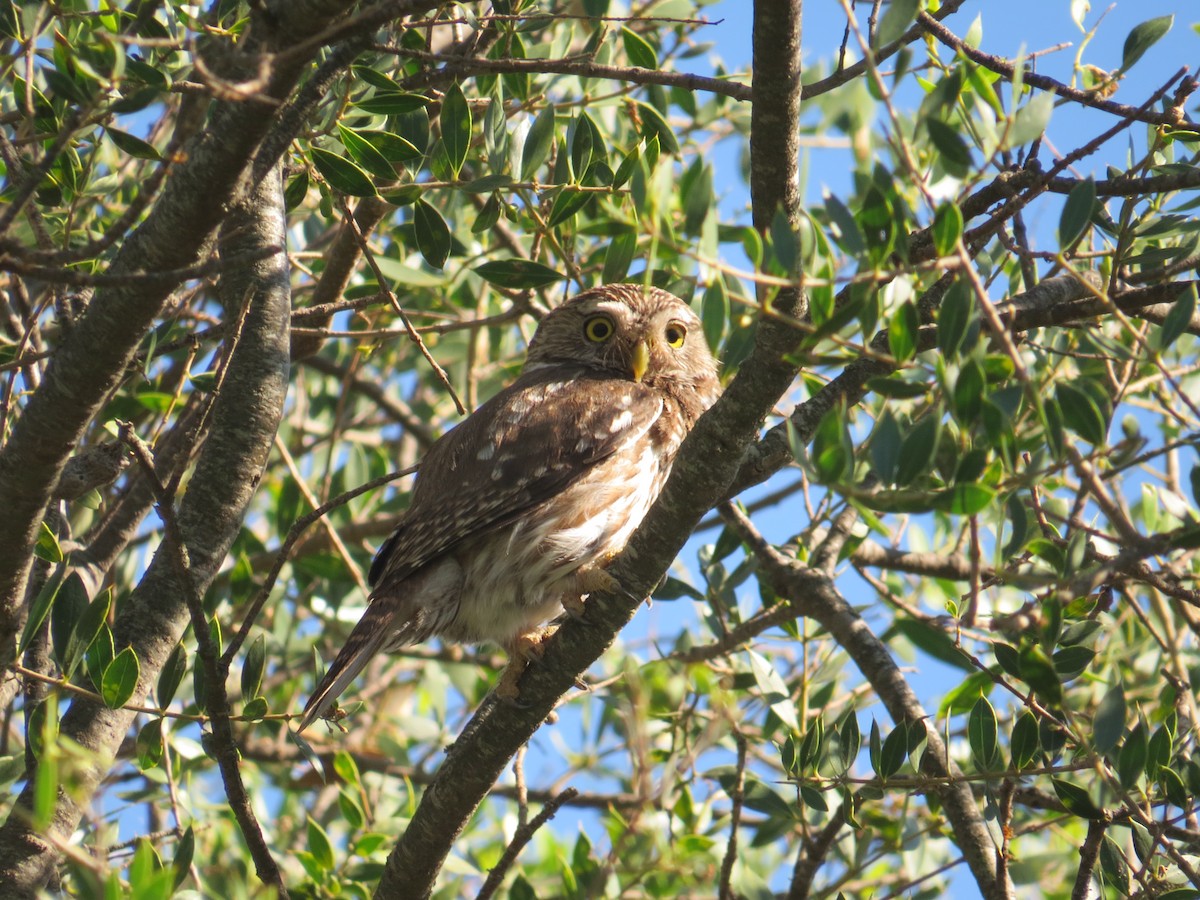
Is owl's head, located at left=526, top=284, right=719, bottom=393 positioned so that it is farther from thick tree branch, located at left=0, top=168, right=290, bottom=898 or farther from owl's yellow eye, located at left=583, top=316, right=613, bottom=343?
thick tree branch, located at left=0, top=168, right=290, bottom=898

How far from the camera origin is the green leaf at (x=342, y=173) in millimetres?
3385

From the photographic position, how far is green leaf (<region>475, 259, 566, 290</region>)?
13.3ft

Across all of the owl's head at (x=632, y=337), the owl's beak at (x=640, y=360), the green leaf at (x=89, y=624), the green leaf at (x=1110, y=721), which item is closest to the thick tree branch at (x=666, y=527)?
the green leaf at (x=1110, y=721)

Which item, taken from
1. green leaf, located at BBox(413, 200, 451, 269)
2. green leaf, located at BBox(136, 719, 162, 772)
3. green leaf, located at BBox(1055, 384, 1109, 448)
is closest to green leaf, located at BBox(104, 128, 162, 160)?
green leaf, located at BBox(413, 200, 451, 269)

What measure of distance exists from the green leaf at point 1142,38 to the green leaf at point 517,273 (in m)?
1.88

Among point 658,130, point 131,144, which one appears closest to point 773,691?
point 658,130

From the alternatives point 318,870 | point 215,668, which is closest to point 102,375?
point 215,668

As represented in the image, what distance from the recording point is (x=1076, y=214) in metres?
2.60

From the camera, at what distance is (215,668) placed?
319 cm

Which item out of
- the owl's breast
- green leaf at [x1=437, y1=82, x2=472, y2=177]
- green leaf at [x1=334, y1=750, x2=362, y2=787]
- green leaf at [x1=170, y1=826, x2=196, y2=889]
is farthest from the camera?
green leaf at [x1=334, y1=750, x2=362, y2=787]

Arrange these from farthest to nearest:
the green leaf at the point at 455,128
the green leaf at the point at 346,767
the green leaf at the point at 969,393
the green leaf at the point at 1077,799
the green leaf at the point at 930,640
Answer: the green leaf at the point at 346,767
the green leaf at the point at 455,128
the green leaf at the point at 1077,799
the green leaf at the point at 930,640
the green leaf at the point at 969,393

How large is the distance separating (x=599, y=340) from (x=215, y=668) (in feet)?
8.72

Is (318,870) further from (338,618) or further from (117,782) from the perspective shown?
(338,618)

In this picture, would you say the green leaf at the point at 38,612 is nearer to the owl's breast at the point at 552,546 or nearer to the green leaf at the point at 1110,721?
the owl's breast at the point at 552,546
